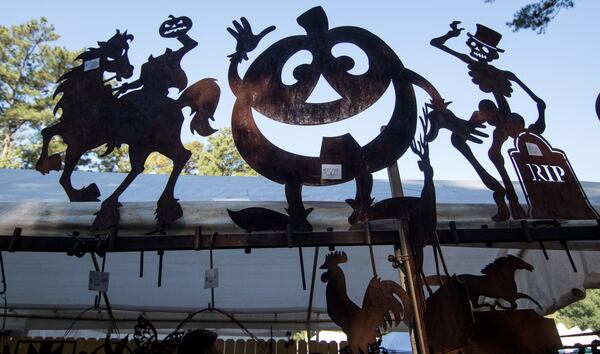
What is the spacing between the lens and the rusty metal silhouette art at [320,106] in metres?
1.87

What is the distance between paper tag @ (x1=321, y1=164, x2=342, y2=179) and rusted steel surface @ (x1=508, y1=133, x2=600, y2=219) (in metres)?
0.83

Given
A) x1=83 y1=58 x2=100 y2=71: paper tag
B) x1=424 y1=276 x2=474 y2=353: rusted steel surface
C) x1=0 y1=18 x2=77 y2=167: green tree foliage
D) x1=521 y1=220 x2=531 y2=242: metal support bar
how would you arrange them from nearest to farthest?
1. x1=424 y1=276 x2=474 y2=353: rusted steel surface
2. x1=521 y1=220 x2=531 y2=242: metal support bar
3. x1=83 y1=58 x2=100 y2=71: paper tag
4. x1=0 y1=18 x2=77 y2=167: green tree foliage

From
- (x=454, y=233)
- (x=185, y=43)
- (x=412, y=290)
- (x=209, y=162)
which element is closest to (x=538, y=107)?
(x=454, y=233)

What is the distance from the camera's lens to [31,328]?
171 inches

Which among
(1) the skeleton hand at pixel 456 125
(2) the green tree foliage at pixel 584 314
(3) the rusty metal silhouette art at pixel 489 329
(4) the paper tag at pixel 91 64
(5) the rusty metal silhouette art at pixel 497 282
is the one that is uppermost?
(2) the green tree foliage at pixel 584 314

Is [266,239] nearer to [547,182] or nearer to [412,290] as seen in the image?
[412,290]

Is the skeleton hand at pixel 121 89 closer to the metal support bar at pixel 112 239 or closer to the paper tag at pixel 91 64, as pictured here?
the paper tag at pixel 91 64

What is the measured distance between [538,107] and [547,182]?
0.46m

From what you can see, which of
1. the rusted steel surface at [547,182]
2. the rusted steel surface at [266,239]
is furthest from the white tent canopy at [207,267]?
the rusted steel surface at [266,239]

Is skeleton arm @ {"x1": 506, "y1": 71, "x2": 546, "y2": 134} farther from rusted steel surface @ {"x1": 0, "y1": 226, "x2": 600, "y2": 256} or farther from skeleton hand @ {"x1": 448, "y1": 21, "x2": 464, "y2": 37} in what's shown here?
rusted steel surface @ {"x1": 0, "y1": 226, "x2": 600, "y2": 256}

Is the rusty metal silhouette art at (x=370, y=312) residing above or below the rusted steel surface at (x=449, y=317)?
above

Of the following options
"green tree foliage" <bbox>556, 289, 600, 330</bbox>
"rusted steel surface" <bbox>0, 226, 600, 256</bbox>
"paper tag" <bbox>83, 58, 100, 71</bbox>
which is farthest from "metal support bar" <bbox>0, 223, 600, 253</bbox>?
"green tree foliage" <bbox>556, 289, 600, 330</bbox>

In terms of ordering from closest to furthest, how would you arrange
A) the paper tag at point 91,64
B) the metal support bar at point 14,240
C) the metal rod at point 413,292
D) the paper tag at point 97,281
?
the metal rod at point 413,292
the metal support bar at point 14,240
the paper tag at point 91,64
the paper tag at point 97,281

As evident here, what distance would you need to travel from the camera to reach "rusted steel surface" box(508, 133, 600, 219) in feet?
6.05
